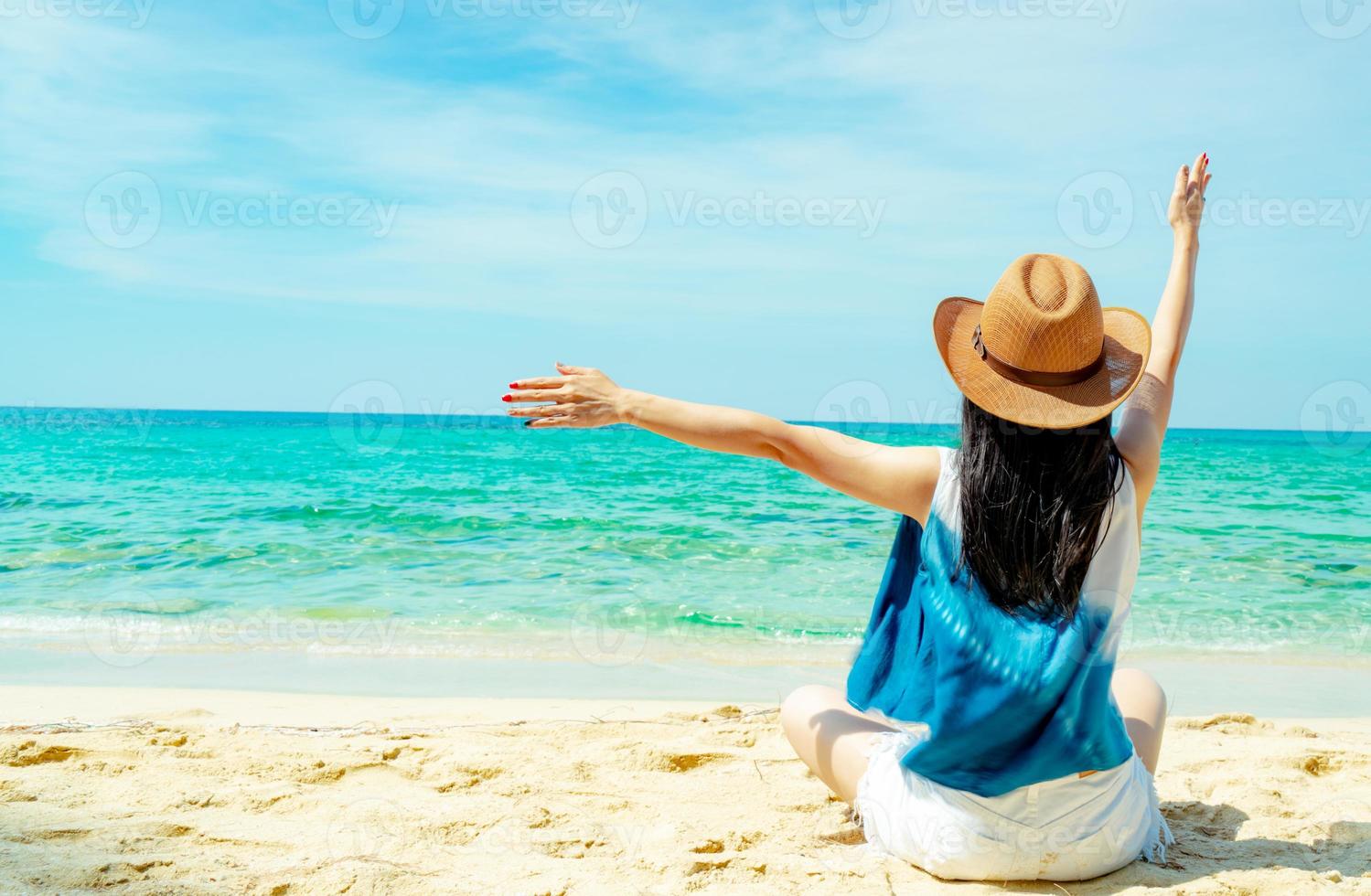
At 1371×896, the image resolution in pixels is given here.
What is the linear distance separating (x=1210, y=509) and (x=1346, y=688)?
1027 cm

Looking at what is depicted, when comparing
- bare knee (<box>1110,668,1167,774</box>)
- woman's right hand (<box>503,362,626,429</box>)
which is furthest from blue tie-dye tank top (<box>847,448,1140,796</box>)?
woman's right hand (<box>503,362,626,429</box>)

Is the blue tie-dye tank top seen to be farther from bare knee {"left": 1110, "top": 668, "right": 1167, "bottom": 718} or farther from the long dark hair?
bare knee {"left": 1110, "top": 668, "right": 1167, "bottom": 718}

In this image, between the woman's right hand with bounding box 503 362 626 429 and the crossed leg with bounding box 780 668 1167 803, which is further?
the crossed leg with bounding box 780 668 1167 803

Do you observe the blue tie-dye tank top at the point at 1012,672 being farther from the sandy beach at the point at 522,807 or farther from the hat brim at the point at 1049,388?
the sandy beach at the point at 522,807

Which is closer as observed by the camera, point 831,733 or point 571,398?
point 571,398

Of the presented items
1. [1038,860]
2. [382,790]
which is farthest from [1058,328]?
[382,790]

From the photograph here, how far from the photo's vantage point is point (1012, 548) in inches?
81.4

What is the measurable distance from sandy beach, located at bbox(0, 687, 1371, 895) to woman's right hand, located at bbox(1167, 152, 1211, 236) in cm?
164

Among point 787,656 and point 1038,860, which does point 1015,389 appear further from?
point 787,656

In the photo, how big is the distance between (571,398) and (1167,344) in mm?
1490

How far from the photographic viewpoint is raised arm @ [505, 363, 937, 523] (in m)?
2.10

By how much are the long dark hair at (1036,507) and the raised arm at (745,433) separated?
13 cm

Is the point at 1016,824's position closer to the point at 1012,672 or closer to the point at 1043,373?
the point at 1012,672

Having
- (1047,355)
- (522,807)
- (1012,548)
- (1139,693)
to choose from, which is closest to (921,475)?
(1012,548)
